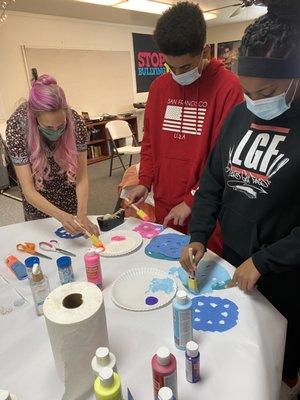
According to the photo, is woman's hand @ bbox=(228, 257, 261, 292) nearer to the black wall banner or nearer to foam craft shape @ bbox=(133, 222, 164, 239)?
foam craft shape @ bbox=(133, 222, 164, 239)

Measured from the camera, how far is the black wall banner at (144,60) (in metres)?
6.45

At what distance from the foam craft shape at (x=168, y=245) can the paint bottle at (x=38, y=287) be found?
0.41 m

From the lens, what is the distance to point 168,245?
122 centimetres

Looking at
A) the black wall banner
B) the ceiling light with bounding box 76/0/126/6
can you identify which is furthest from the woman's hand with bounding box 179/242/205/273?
the black wall banner

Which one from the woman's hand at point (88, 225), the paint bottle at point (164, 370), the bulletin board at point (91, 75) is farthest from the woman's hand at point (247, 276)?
the bulletin board at point (91, 75)

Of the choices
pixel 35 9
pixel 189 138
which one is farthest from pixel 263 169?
pixel 35 9

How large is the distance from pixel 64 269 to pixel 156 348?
40 cm

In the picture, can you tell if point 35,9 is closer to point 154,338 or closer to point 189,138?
point 189,138

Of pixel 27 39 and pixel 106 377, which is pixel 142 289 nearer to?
pixel 106 377

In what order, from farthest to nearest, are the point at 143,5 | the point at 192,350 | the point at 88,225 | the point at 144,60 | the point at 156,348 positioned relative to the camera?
the point at 144,60
the point at 143,5
the point at 88,225
the point at 156,348
the point at 192,350

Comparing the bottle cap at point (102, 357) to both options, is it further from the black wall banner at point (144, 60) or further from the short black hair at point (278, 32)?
the black wall banner at point (144, 60)

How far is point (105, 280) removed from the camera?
3.43 feet

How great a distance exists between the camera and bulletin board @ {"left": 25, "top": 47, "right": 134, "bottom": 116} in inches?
196

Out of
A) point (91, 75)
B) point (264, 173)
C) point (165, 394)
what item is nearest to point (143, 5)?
point (91, 75)
